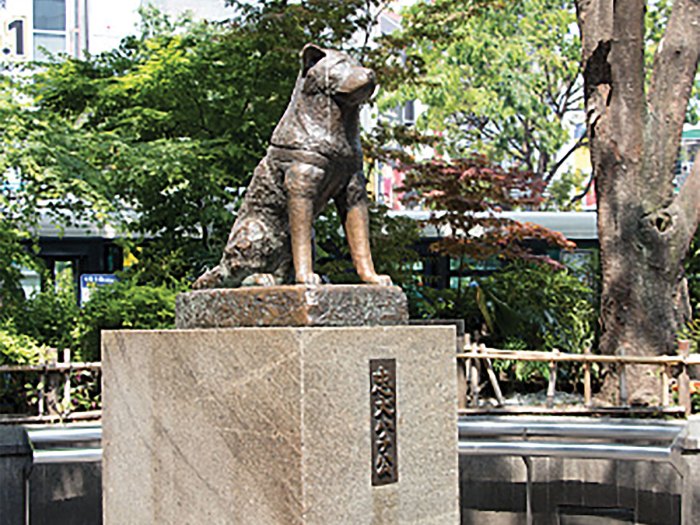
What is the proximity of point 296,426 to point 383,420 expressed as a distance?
42 cm

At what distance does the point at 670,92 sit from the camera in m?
12.3

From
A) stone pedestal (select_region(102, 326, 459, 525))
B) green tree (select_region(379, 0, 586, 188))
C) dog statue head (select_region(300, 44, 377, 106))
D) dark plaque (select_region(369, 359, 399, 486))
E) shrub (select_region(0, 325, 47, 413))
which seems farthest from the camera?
green tree (select_region(379, 0, 586, 188))

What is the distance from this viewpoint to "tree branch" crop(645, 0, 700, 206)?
477 inches

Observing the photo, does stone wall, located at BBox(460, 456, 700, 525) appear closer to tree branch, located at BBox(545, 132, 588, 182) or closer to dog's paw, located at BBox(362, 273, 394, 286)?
dog's paw, located at BBox(362, 273, 394, 286)

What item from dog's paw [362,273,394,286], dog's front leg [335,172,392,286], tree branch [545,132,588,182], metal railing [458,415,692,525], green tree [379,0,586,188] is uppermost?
green tree [379,0,586,188]

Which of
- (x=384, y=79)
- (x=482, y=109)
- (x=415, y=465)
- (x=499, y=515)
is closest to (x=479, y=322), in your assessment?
(x=384, y=79)

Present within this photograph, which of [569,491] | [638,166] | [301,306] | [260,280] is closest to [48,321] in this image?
[638,166]

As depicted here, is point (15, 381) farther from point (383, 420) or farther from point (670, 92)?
point (670, 92)

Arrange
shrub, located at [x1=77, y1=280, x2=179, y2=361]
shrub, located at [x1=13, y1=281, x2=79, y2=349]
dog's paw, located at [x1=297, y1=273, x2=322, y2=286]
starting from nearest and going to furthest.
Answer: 1. dog's paw, located at [x1=297, y1=273, x2=322, y2=286]
2. shrub, located at [x1=77, y1=280, x2=179, y2=361]
3. shrub, located at [x1=13, y1=281, x2=79, y2=349]

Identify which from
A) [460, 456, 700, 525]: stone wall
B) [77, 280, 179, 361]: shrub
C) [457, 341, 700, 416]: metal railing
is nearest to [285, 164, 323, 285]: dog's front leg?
[460, 456, 700, 525]: stone wall

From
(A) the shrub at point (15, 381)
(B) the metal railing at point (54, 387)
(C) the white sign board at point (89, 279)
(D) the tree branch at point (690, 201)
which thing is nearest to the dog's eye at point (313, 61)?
(B) the metal railing at point (54, 387)

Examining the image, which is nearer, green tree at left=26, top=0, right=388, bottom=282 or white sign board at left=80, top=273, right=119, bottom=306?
green tree at left=26, top=0, right=388, bottom=282

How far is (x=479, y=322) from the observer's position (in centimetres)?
1577

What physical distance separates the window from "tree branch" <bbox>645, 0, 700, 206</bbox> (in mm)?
19078
